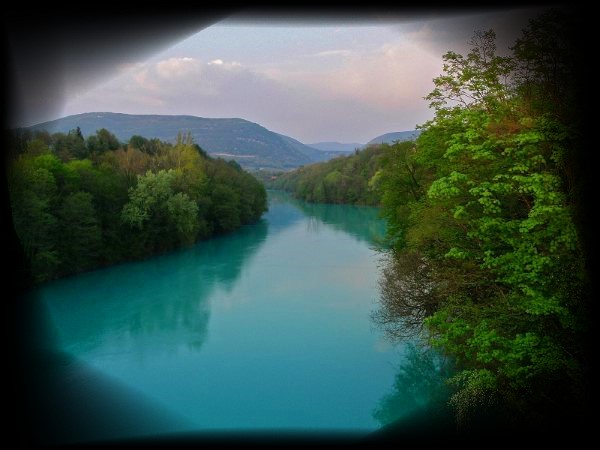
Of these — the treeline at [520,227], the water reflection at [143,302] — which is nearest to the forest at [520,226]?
the treeline at [520,227]

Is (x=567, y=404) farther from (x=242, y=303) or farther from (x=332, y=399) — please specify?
(x=242, y=303)

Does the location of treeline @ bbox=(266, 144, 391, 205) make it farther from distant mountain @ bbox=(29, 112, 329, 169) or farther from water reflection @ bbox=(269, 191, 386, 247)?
distant mountain @ bbox=(29, 112, 329, 169)

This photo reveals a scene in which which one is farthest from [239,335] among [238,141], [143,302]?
[238,141]

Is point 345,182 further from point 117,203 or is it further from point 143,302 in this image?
point 143,302

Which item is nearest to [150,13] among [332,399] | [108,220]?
[332,399]

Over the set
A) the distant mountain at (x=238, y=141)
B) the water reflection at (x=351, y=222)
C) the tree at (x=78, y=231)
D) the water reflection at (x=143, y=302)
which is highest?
the distant mountain at (x=238, y=141)

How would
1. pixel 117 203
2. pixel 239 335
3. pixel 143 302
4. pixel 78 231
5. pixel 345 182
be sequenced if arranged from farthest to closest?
pixel 345 182 < pixel 117 203 < pixel 78 231 < pixel 143 302 < pixel 239 335

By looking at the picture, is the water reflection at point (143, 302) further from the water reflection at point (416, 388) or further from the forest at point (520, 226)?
the forest at point (520, 226)
